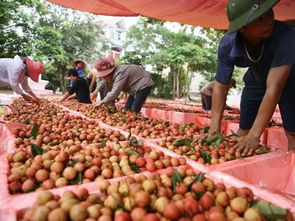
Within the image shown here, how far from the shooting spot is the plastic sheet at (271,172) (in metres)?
2.00

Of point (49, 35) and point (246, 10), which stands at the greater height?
point (49, 35)

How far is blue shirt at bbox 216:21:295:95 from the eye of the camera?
6.97 feet

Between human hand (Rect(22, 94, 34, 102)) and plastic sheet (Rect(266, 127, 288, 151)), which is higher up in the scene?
human hand (Rect(22, 94, 34, 102))

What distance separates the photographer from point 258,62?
2.35 m

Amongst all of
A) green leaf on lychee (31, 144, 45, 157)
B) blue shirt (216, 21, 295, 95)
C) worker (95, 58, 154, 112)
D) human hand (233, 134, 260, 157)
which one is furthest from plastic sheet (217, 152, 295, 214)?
worker (95, 58, 154, 112)

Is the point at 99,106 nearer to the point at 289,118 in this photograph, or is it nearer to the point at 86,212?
the point at 289,118

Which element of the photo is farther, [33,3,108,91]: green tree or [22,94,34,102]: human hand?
[33,3,108,91]: green tree

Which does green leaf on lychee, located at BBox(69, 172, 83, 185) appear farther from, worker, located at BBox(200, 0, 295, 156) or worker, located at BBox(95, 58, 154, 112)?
worker, located at BBox(95, 58, 154, 112)

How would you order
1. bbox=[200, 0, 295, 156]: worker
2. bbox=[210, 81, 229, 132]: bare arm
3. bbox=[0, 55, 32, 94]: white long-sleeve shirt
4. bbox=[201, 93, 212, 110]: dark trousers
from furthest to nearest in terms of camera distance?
bbox=[201, 93, 212, 110]: dark trousers < bbox=[0, 55, 32, 94]: white long-sleeve shirt < bbox=[210, 81, 229, 132]: bare arm < bbox=[200, 0, 295, 156]: worker

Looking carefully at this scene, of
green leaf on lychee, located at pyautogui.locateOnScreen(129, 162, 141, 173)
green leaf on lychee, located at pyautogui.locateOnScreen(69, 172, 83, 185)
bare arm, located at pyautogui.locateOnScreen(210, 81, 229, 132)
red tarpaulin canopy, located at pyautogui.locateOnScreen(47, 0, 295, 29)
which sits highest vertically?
red tarpaulin canopy, located at pyautogui.locateOnScreen(47, 0, 295, 29)

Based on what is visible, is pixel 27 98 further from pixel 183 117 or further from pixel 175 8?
pixel 175 8

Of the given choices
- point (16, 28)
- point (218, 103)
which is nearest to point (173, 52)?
point (16, 28)

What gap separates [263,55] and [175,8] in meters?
3.25

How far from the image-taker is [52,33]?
21.5 meters
